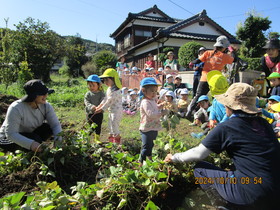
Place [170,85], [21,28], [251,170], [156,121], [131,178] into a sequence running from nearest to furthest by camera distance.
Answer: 1. [251,170]
2. [131,178]
3. [156,121]
4. [170,85]
5. [21,28]

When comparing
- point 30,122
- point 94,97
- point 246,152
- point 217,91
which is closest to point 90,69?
point 94,97

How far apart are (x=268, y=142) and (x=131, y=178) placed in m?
1.18

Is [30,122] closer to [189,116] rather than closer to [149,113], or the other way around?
[149,113]

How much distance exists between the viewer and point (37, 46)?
1894cm

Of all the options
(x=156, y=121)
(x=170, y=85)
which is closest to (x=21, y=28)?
(x=170, y=85)

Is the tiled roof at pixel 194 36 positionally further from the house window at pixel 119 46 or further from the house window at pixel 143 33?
the house window at pixel 119 46

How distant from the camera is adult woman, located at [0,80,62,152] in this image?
252cm

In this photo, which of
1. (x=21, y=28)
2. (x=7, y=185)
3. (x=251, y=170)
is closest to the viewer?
(x=251, y=170)

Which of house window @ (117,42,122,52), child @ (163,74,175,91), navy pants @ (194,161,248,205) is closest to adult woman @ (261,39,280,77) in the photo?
child @ (163,74,175,91)

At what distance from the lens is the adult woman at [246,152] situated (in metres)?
1.57

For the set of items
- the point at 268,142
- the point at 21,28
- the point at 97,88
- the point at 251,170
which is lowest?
the point at 251,170

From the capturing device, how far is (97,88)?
4.12 metres

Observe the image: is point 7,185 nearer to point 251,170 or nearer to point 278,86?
point 251,170

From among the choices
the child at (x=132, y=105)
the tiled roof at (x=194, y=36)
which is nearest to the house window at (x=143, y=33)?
the tiled roof at (x=194, y=36)
